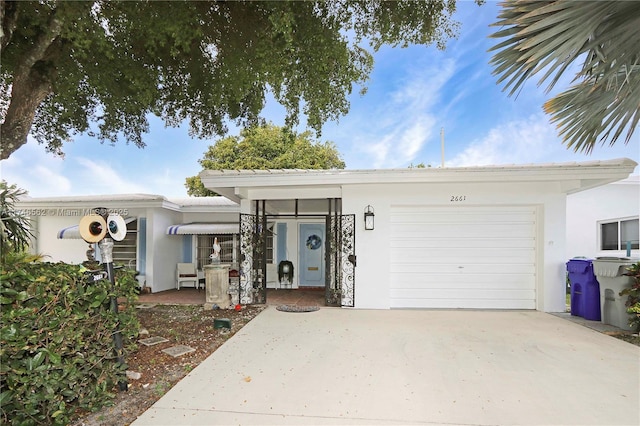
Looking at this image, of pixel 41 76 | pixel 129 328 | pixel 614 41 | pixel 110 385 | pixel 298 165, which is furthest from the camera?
pixel 298 165

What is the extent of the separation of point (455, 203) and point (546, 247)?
2.21 meters

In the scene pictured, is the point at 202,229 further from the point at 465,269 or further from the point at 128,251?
the point at 465,269

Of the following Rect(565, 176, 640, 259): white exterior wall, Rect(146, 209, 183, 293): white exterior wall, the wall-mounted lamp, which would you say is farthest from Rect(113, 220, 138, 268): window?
Rect(565, 176, 640, 259): white exterior wall

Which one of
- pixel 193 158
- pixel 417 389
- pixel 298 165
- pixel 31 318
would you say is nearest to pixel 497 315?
pixel 417 389

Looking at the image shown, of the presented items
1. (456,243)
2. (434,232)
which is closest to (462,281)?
(456,243)

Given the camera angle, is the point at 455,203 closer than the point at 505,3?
No

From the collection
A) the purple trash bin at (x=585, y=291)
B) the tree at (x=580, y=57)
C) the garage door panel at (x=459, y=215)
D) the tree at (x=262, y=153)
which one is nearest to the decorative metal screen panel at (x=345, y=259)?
the garage door panel at (x=459, y=215)

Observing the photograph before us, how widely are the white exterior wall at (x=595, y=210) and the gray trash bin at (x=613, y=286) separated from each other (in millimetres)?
5089

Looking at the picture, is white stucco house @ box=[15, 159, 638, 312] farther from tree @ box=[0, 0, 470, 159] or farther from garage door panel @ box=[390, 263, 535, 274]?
tree @ box=[0, 0, 470, 159]

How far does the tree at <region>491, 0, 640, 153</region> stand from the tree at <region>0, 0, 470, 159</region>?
2.27 meters

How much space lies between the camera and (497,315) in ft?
23.8

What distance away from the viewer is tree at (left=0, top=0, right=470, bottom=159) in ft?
15.7

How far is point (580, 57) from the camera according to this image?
420 centimetres

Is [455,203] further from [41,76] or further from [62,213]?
[62,213]
